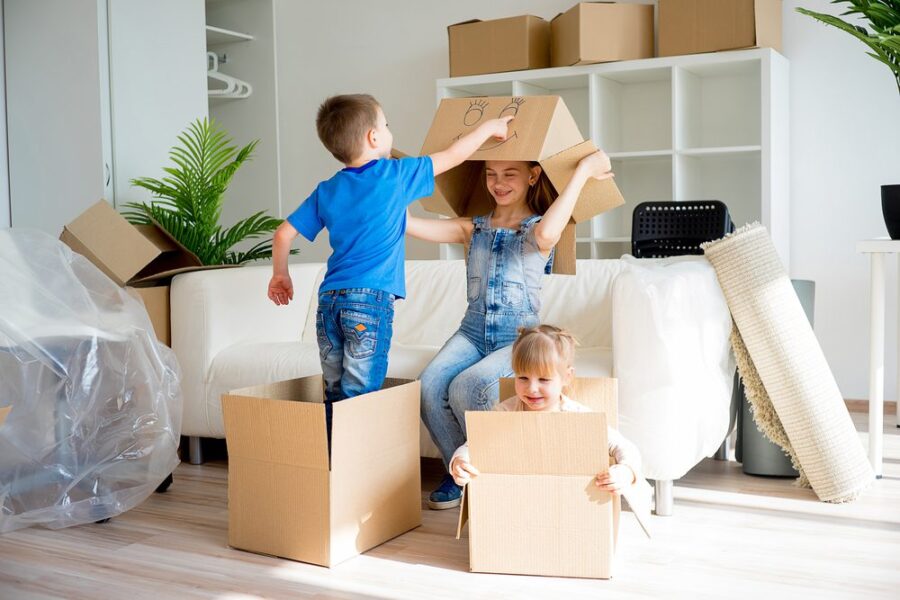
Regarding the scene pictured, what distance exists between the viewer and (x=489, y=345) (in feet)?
7.80

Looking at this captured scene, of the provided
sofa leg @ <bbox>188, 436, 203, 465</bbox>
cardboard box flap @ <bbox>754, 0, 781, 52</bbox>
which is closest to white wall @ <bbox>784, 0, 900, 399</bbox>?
cardboard box flap @ <bbox>754, 0, 781, 52</bbox>

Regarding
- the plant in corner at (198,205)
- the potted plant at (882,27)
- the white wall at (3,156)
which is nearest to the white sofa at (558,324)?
the plant in corner at (198,205)

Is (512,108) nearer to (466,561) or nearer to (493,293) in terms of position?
(493,293)

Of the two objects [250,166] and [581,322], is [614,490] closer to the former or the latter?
[581,322]

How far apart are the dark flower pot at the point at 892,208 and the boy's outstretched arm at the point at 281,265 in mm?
1636

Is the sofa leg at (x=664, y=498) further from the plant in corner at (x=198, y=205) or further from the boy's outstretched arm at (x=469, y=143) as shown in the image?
the plant in corner at (x=198, y=205)

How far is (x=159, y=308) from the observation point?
2938 millimetres

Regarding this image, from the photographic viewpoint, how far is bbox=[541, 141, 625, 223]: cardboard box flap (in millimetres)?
A: 2146

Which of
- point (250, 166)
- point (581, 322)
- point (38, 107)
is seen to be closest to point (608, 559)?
point (581, 322)

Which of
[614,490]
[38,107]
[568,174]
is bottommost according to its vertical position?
[614,490]

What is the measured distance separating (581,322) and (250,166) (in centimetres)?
274

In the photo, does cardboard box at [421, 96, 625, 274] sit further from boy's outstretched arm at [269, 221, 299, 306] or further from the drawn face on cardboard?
boy's outstretched arm at [269, 221, 299, 306]

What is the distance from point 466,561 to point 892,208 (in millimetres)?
1582

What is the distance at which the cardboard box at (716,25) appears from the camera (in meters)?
3.49
